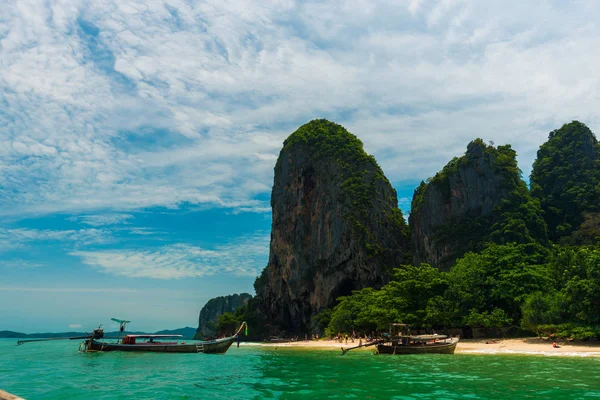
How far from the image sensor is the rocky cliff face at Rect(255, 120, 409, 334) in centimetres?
7150

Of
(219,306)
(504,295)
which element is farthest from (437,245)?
(219,306)

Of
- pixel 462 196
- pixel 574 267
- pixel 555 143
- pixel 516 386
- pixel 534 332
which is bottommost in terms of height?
pixel 516 386

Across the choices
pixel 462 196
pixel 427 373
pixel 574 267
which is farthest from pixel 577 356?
pixel 462 196

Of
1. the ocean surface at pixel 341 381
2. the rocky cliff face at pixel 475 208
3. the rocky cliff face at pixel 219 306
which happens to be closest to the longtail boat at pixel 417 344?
the ocean surface at pixel 341 381

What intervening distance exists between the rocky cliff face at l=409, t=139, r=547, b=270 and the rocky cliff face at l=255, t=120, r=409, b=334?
11152 mm

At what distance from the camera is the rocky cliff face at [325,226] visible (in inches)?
2815

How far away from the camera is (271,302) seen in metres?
85.1

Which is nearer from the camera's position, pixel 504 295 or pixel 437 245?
pixel 504 295

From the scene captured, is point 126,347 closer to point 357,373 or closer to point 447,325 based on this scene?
point 357,373

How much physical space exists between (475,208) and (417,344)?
34.0 metres

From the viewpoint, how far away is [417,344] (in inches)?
1108

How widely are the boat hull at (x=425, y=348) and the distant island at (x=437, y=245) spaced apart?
23.4 feet

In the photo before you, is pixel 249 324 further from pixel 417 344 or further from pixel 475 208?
pixel 417 344

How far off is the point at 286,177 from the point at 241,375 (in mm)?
66485
